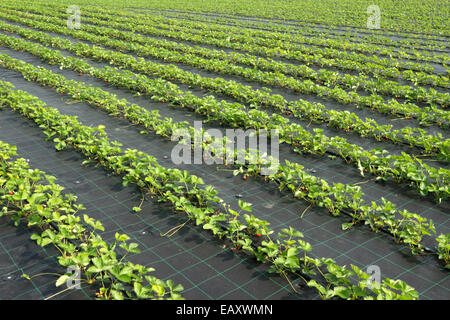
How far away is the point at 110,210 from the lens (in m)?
4.50

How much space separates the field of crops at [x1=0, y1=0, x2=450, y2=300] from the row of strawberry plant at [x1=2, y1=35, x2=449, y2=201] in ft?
0.11

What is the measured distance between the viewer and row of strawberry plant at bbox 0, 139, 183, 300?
3.17 metres

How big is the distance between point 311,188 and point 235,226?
3.92 ft

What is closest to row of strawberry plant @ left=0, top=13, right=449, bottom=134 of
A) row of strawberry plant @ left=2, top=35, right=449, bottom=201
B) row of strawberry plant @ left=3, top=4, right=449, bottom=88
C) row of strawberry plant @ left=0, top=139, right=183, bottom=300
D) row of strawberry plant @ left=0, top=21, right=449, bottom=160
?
row of strawberry plant @ left=0, top=21, right=449, bottom=160

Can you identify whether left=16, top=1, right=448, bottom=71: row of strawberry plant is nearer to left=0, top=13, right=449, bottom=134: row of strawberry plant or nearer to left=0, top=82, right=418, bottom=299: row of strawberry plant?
left=0, top=13, right=449, bottom=134: row of strawberry plant

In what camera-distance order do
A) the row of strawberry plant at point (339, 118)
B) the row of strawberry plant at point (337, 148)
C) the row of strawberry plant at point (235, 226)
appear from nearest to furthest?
1. the row of strawberry plant at point (235, 226)
2. the row of strawberry plant at point (337, 148)
3. the row of strawberry plant at point (339, 118)

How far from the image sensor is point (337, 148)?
591cm

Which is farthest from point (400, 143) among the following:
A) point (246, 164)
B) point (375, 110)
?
point (246, 164)

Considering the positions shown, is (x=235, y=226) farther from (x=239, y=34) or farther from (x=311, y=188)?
(x=239, y=34)

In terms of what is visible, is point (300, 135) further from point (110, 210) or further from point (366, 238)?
point (110, 210)

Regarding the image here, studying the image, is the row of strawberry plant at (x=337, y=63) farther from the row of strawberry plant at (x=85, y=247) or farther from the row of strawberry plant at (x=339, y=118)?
the row of strawberry plant at (x=85, y=247)

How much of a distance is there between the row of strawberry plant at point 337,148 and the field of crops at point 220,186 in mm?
35

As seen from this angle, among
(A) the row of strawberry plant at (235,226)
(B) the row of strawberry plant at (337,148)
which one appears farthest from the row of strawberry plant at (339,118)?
(A) the row of strawberry plant at (235,226)

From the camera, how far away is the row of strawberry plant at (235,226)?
3150 mm
